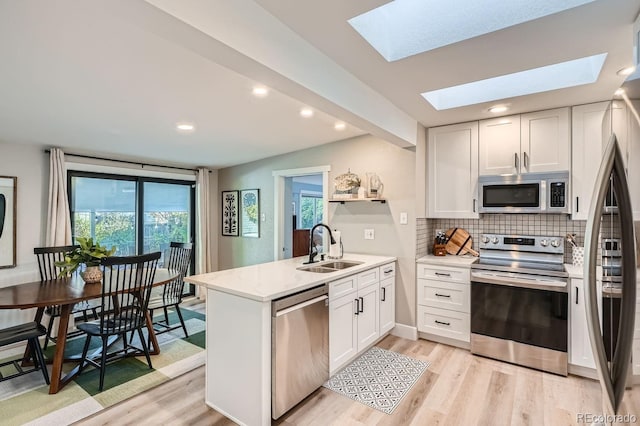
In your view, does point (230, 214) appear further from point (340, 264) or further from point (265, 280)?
point (265, 280)

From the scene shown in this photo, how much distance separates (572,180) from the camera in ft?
9.61

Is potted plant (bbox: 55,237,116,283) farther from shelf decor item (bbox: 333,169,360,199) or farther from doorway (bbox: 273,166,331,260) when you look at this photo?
shelf decor item (bbox: 333,169,360,199)

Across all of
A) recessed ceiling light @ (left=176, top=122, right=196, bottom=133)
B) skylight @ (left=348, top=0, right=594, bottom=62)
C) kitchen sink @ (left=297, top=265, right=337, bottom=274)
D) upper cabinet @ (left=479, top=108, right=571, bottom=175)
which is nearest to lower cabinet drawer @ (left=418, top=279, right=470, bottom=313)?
kitchen sink @ (left=297, top=265, right=337, bottom=274)

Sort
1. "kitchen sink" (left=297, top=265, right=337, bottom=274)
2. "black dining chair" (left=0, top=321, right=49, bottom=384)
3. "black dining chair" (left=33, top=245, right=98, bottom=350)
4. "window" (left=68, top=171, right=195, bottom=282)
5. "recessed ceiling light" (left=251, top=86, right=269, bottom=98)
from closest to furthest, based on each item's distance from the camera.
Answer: "recessed ceiling light" (left=251, top=86, right=269, bottom=98) → "black dining chair" (left=0, top=321, right=49, bottom=384) → "kitchen sink" (left=297, top=265, right=337, bottom=274) → "black dining chair" (left=33, top=245, right=98, bottom=350) → "window" (left=68, top=171, right=195, bottom=282)

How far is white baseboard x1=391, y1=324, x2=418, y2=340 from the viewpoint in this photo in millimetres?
3523

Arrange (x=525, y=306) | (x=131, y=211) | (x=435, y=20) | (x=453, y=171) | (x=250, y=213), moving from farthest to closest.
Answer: (x=250, y=213)
(x=131, y=211)
(x=453, y=171)
(x=525, y=306)
(x=435, y=20)

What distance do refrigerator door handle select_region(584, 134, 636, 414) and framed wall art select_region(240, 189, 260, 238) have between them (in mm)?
4402

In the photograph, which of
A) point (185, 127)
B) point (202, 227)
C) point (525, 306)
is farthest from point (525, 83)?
point (202, 227)

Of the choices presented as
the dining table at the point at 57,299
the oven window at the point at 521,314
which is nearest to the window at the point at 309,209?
the dining table at the point at 57,299

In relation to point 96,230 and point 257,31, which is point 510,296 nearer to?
point 257,31

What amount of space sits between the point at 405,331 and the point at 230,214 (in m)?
3.32

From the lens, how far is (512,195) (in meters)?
3.19

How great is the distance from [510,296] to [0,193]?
506 cm

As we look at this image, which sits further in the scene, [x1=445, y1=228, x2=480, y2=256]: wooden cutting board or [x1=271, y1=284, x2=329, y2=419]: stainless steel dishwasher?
[x1=445, y1=228, x2=480, y2=256]: wooden cutting board
